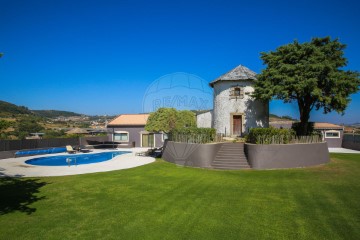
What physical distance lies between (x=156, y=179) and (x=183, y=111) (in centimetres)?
1062

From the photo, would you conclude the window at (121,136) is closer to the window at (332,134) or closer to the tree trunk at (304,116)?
the tree trunk at (304,116)

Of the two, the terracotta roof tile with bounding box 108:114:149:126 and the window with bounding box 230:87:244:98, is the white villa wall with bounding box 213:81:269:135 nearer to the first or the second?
the window with bounding box 230:87:244:98

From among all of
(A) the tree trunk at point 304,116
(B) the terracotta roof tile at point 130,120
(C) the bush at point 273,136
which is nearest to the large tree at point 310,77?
(A) the tree trunk at point 304,116

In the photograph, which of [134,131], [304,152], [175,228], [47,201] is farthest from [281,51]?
[134,131]

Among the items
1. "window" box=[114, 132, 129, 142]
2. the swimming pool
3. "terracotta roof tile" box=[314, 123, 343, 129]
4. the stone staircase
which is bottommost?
the swimming pool

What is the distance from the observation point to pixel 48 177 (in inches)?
575

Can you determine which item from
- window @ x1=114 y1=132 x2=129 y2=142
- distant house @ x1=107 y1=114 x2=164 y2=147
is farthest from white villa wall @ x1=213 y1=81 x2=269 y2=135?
window @ x1=114 y1=132 x2=129 y2=142

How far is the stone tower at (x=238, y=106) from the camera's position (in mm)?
24500

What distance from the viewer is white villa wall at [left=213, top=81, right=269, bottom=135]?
2448cm

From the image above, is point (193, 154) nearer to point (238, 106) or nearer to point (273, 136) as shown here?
point (273, 136)

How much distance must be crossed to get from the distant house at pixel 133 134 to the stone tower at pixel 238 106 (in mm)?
13372

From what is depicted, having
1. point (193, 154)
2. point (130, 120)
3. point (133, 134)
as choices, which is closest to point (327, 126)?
point (193, 154)

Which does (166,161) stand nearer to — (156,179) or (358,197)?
(156,179)

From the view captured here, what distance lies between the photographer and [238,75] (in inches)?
993
